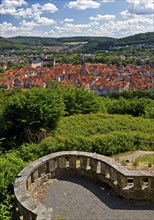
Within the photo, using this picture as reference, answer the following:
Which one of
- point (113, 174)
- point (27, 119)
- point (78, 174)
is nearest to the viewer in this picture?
point (113, 174)

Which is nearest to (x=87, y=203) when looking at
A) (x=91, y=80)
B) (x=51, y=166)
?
(x=51, y=166)

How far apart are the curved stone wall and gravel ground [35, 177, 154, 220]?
23 centimetres

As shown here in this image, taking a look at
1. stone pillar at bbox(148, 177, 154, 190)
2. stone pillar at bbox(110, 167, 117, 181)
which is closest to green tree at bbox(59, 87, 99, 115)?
stone pillar at bbox(110, 167, 117, 181)

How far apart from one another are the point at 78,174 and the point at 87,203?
170 cm

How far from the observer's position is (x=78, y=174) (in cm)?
913

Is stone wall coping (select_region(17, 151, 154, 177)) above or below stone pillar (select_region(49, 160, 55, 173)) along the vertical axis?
above

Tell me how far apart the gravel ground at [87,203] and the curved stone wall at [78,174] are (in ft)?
0.74

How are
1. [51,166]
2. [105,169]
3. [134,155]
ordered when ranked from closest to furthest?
[105,169]
[51,166]
[134,155]

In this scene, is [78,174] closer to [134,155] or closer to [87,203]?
[87,203]

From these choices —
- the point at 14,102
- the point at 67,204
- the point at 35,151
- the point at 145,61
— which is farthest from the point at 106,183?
the point at 145,61

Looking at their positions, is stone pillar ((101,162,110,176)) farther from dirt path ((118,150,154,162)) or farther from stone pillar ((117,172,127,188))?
dirt path ((118,150,154,162))

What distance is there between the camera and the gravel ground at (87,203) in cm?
695

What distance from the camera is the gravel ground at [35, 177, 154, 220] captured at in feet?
22.8

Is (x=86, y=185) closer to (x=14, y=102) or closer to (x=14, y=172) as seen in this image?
(x=14, y=172)
